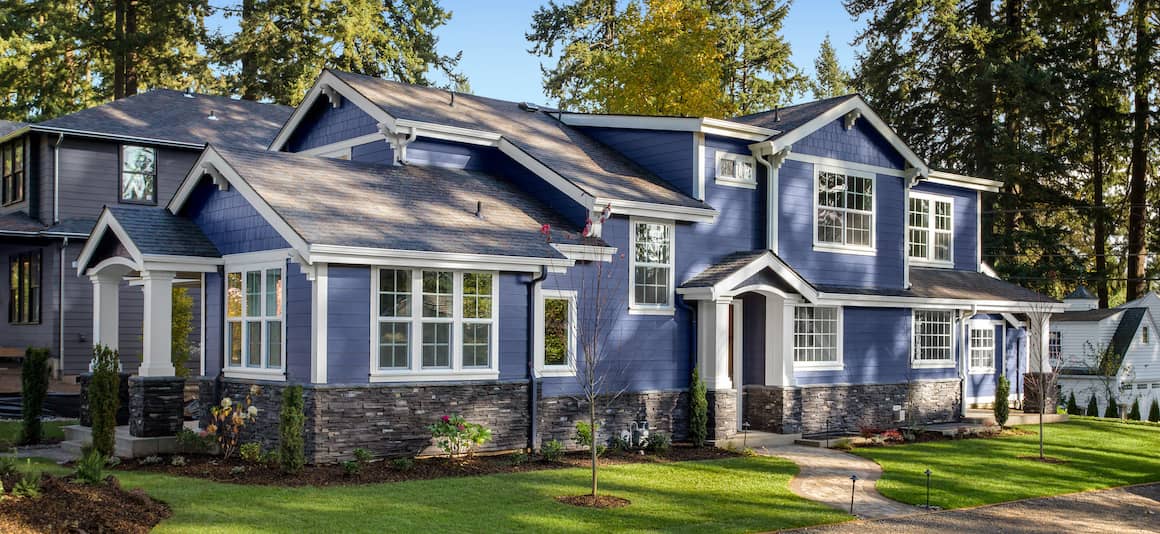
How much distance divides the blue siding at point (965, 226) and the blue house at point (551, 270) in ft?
3.55

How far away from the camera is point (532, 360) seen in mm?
16891

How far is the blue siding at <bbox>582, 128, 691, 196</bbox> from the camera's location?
2012 centimetres

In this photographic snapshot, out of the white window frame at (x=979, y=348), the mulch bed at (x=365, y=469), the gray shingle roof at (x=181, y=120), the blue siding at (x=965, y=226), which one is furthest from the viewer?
the gray shingle roof at (x=181, y=120)

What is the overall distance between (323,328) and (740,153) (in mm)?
9391

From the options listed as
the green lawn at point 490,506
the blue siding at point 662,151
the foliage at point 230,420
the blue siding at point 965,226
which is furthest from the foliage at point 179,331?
the blue siding at point 965,226

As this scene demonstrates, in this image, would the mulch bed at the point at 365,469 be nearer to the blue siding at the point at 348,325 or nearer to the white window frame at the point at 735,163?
the blue siding at the point at 348,325

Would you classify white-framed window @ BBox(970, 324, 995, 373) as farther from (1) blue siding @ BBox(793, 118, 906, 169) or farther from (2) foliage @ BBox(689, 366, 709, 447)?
(2) foliage @ BBox(689, 366, 709, 447)

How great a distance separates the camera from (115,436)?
1642cm

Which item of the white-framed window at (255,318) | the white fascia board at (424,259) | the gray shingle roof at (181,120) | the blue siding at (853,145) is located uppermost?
the gray shingle roof at (181,120)

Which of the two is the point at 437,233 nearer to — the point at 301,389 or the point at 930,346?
the point at 301,389

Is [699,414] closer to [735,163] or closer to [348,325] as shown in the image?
[735,163]

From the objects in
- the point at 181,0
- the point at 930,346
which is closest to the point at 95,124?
the point at 181,0

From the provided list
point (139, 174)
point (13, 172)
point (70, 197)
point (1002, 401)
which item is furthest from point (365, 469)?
point (13, 172)

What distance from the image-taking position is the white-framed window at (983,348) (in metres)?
25.6
